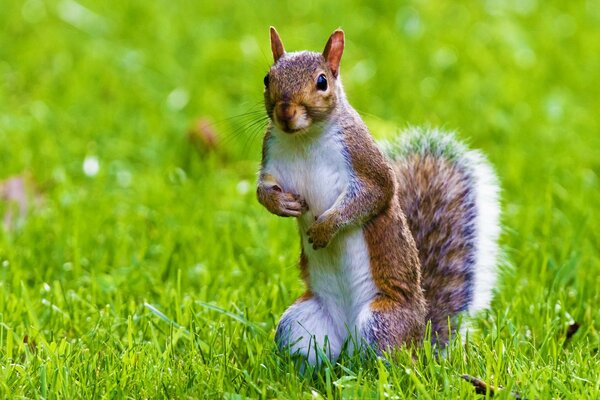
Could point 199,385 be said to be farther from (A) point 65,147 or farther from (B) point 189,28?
(B) point 189,28

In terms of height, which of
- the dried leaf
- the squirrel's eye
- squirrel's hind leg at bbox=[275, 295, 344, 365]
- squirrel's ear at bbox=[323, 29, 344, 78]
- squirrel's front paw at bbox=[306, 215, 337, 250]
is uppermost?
squirrel's ear at bbox=[323, 29, 344, 78]

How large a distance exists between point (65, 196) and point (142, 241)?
524mm

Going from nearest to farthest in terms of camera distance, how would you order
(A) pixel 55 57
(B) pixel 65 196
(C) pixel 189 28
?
(B) pixel 65 196 → (A) pixel 55 57 → (C) pixel 189 28

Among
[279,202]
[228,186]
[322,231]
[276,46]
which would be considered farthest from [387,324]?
[228,186]

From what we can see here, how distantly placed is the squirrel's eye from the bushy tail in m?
0.61

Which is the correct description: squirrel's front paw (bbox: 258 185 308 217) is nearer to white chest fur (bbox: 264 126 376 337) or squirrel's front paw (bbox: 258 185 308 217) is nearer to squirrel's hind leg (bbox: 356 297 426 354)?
white chest fur (bbox: 264 126 376 337)

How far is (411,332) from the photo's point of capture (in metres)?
2.78

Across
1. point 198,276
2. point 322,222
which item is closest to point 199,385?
point 322,222

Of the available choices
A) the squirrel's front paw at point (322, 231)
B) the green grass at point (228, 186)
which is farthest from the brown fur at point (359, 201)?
the green grass at point (228, 186)

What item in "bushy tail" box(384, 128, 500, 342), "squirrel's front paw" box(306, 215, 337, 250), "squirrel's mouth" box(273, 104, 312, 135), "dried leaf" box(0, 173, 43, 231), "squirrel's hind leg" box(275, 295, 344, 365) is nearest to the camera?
"squirrel's mouth" box(273, 104, 312, 135)

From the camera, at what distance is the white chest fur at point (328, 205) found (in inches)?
107

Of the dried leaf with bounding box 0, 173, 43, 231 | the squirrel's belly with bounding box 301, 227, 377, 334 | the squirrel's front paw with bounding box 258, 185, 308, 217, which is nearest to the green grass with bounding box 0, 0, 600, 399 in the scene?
the dried leaf with bounding box 0, 173, 43, 231

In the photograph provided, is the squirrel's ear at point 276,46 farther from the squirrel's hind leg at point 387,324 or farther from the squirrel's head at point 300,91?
the squirrel's hind leg at point 387,324

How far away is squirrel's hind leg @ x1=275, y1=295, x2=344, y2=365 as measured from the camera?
2.77m
